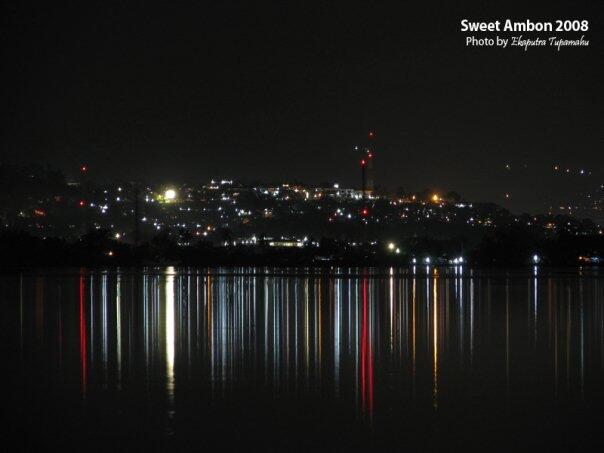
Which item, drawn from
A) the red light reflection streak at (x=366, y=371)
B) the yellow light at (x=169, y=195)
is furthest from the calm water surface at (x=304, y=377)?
the yellow light at (x=169, y=195)

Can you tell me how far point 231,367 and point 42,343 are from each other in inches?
221

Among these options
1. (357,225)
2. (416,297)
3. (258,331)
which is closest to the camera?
(258,331)

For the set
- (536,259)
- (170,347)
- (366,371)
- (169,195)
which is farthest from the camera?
(169,195)

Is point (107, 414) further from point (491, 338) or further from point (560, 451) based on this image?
point (491, 338)

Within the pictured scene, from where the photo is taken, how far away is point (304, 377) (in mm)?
16688

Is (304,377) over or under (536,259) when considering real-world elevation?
over

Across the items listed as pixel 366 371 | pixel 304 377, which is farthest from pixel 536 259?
pixel 304 377

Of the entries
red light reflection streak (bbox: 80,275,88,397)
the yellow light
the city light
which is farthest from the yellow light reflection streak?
the yellow light

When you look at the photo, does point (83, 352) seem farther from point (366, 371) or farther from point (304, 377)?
point (366, 371)

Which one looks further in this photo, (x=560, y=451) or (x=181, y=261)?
(x=181, y=261)

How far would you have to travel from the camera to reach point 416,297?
38594mm

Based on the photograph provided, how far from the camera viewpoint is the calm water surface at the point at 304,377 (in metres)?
12.4

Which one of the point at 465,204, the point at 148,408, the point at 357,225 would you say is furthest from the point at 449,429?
the point at 465,204

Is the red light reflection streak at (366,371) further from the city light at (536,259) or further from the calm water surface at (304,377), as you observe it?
the city light at (536,259)
